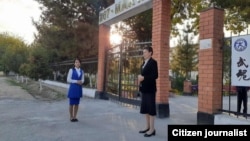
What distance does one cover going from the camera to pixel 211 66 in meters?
6.33

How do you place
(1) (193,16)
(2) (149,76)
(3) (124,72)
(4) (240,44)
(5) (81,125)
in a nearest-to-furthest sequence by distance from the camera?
(2) (149,76)
(4) (240,44)
(5) (81,125)
(3) (124,72)
(1) (193,16)

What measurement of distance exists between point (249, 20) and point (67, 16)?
12.2 m

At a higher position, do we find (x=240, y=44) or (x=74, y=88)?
(x=240, y=44)

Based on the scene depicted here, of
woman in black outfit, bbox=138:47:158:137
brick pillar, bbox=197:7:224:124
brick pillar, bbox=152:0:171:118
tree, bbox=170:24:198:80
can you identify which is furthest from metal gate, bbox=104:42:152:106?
tree, bbox=170:24:198:80

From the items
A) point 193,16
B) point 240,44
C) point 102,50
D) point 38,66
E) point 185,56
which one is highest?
point 193,16

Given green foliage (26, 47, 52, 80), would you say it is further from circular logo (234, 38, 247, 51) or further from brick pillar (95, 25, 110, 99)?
circular logo (234, 38, 247, 51)

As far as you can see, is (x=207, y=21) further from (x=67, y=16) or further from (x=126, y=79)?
(x=67, y=16)

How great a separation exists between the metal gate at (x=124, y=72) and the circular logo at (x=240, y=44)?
3.60 m

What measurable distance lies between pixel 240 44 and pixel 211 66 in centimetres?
80

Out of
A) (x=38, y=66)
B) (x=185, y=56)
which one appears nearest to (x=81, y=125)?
(x=38, y=66)

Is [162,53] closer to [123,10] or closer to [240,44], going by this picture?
[240,44]

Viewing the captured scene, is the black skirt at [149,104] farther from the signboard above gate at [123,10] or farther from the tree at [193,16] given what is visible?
the tree at [193,16]

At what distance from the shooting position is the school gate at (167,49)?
6320 millimetres

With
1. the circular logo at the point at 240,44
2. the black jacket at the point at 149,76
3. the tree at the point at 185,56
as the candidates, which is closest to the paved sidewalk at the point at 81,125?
the black jacket at the point at 149,76
